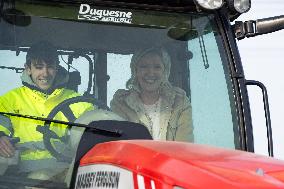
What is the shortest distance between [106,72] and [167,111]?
426mm

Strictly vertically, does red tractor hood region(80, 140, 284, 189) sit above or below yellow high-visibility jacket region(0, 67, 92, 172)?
below

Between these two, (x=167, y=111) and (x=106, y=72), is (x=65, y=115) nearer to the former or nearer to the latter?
(x=106, y=72)

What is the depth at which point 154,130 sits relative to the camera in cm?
388

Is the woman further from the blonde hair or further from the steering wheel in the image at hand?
the steering wheel

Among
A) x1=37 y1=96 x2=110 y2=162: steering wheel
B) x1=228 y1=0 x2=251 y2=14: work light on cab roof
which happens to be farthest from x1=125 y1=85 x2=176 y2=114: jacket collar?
x1=228 y1=0 x2=251 y2=14: work light on cab roof

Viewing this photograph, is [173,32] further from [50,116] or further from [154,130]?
[50,116]

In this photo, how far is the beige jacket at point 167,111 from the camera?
384 centimetres

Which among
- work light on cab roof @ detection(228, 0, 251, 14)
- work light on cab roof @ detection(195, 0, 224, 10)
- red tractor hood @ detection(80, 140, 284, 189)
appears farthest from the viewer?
work light on cab roof @ detection(228, 0, 251, 14)

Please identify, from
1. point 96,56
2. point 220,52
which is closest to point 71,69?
point 96,56

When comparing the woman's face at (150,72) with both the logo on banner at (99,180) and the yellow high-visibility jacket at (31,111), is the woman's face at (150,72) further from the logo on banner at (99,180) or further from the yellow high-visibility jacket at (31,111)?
the logo on banner at (99,180)

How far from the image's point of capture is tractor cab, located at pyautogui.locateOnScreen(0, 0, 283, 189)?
11.8 feet

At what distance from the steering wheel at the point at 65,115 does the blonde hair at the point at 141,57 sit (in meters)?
0.26

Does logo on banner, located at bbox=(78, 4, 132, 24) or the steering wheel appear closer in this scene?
the steering wheel

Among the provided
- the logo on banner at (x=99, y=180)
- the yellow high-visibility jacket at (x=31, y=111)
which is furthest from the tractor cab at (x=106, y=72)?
the logo on banner at (x=99, y=180)
